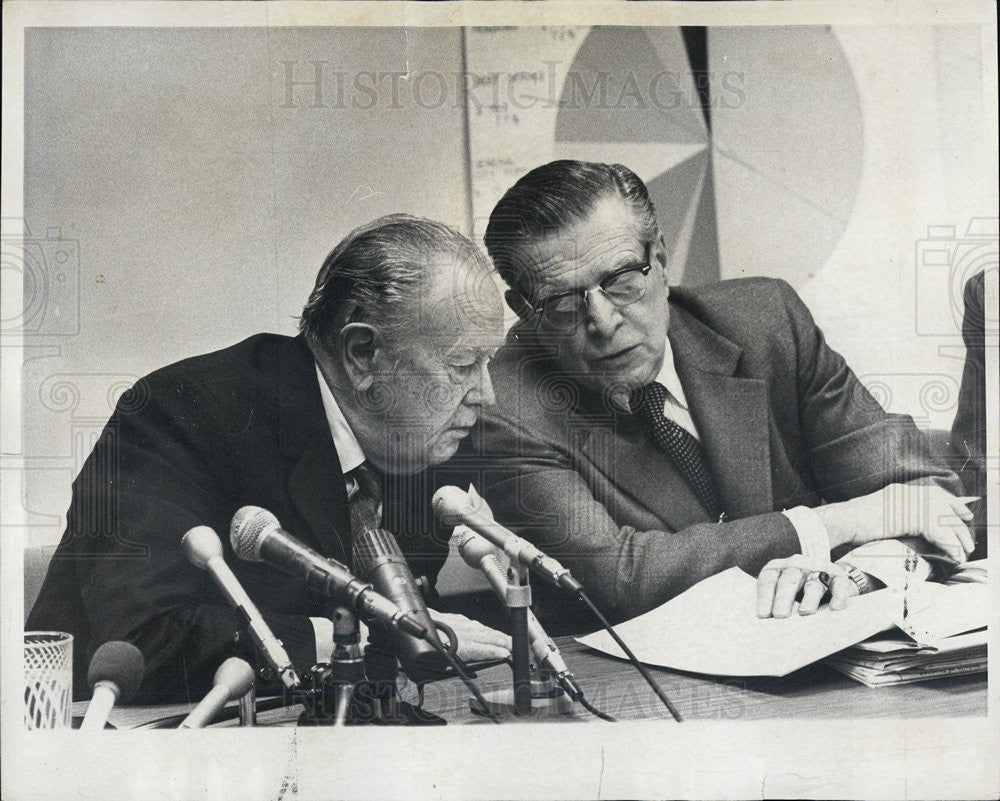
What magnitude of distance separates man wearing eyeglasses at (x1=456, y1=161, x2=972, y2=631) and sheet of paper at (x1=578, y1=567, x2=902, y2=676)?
0.06m

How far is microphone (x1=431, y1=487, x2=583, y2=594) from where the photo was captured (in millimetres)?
3643

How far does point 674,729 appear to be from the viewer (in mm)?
3670

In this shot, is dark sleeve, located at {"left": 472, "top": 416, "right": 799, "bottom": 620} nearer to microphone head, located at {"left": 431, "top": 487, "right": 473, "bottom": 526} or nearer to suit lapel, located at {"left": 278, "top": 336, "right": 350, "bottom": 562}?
microphone head, located at {"left": 431, "top": 487, "right": 473, "bottom": 526}

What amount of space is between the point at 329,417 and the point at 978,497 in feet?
8.16

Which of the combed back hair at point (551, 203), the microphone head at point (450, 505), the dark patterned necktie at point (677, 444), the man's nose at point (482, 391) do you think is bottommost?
the microphone head at point (450, 505)

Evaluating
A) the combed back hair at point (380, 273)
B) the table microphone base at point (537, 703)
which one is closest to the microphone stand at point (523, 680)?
the table microphone base at point (537, 703)

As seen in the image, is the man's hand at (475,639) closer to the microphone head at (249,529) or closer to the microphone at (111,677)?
the microphone head at (249,529)

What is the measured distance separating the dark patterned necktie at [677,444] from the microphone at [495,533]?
1.89 ft

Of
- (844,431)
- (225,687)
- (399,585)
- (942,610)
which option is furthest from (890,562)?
(225,687)

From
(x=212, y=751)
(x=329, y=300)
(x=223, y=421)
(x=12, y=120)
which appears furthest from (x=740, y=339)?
(x=12, y=120)

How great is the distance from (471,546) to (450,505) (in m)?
0.17

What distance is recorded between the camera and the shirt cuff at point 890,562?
3.74m

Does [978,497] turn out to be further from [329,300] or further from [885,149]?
[329,300]

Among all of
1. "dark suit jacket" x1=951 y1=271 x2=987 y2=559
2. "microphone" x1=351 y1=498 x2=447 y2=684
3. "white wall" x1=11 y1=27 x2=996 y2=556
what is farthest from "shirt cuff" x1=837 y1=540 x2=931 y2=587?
"microphone" x1=351 y1=498 x2=447 y2=684
